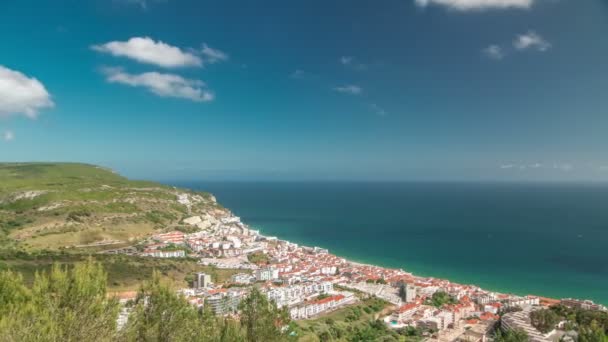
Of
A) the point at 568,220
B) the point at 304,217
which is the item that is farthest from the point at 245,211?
the point at 568,220

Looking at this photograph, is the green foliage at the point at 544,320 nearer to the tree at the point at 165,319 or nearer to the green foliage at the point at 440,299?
the green foliage at the point at 440,299

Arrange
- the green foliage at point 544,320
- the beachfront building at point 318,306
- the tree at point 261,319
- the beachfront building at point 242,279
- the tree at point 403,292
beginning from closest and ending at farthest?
the tree at point 261,319 → the green foliage at point 544,320 → the beachfront building at point 318,306 → the tree at point 403,292 → the beachfront building at point 242,279

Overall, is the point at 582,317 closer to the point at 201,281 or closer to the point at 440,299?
the point at 440,299

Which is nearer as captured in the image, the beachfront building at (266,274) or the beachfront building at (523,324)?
the beachfront building at (523,324)

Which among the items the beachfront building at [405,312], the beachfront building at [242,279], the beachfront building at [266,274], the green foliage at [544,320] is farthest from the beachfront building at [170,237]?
the green foliage at [544,320]

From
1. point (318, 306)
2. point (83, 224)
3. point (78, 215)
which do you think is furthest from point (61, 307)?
point (78, 215)

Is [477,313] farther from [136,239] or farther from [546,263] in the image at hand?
[136,239]
